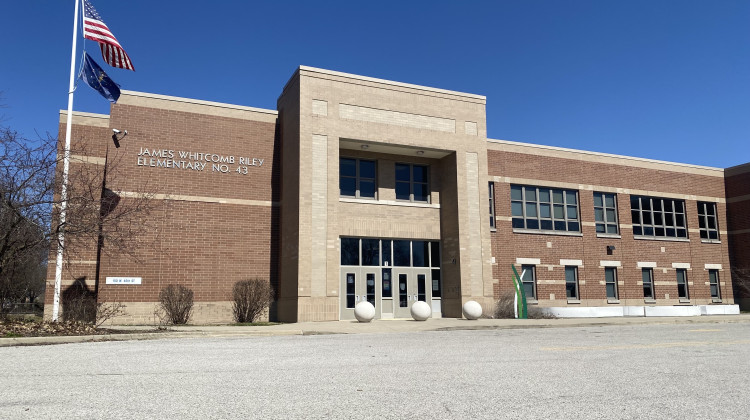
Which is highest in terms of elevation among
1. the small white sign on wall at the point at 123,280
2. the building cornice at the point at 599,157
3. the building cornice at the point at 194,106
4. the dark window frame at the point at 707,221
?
the building cornice at the point at 194,106

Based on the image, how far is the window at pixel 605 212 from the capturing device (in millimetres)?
31719

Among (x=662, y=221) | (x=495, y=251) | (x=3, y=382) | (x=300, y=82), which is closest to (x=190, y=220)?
(x=300, y=82)

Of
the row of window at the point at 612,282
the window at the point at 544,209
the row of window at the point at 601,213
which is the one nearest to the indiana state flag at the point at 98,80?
the row of window at the point at 601,213

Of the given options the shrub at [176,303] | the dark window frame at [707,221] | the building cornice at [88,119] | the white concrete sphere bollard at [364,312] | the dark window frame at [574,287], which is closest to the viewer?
the white concrete sphere bollard at [364,312]

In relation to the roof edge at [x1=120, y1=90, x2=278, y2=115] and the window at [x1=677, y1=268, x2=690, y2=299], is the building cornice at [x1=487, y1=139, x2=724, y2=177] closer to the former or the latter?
the window at [x1=677, y1=268, x2=690, y2=299]

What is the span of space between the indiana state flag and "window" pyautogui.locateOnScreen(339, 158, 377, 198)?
9349mm

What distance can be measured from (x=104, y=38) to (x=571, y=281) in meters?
23.7

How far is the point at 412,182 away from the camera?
88.7ft

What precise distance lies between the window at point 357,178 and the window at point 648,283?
1660cm

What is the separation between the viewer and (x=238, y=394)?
621 cm

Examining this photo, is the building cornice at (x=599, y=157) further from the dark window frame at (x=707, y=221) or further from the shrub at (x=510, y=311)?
the shrub at (x=510, y=311)

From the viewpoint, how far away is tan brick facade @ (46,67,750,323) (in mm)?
22969

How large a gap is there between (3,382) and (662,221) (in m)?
33.4

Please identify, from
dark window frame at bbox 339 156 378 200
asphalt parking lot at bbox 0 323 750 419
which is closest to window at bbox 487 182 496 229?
dark window frame at bbox 339 156 378 200
